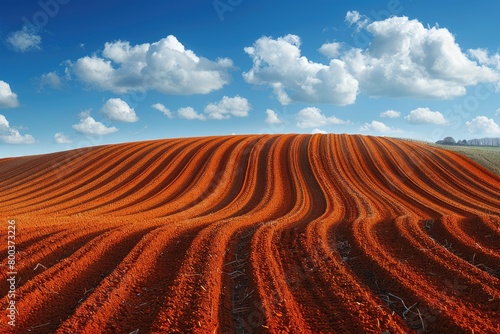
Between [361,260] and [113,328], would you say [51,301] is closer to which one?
[113,328]

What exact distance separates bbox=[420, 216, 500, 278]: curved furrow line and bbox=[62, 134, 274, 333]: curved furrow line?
526 centimetres

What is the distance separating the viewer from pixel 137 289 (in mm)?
5387

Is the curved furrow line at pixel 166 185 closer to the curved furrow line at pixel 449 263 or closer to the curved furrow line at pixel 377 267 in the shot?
the curved furrow line at pixel 377 267

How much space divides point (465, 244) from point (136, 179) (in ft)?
49.9

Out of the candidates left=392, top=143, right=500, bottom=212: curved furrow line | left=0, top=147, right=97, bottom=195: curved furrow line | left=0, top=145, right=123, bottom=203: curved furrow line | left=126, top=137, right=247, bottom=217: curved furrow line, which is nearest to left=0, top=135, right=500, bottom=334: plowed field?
left=126, top=137, right=247, bottom=217: curved furrow line

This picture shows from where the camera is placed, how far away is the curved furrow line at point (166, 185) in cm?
1348

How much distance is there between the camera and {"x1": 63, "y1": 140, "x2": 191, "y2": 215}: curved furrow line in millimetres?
14159

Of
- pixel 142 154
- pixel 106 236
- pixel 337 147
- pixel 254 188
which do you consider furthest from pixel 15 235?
pixel 337 147

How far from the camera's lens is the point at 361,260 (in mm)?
6496

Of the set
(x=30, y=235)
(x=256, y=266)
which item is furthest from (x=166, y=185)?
(x=256, y=266)

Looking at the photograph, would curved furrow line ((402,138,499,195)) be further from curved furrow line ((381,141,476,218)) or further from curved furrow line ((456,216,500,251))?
curved furrow line ((456,216,500,251))

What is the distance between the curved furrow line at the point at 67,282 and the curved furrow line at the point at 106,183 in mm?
6356

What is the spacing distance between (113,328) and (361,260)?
4272 mm

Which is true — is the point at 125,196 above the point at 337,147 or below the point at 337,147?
below
